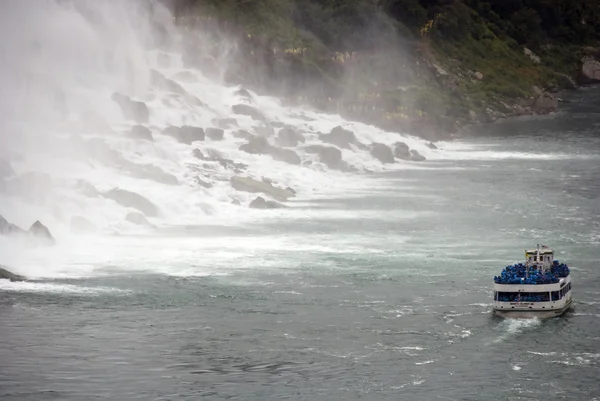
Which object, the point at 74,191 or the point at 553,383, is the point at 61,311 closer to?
the point at 553,383

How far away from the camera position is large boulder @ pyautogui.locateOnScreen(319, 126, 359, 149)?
130 metres

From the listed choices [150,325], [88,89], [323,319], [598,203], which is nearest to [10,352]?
[150,325]

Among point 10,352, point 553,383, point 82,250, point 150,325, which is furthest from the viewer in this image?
point 82,250

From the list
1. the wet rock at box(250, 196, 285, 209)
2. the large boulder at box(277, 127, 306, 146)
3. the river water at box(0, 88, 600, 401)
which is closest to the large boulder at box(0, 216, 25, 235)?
the river water at box(0, 88, 600, 401)


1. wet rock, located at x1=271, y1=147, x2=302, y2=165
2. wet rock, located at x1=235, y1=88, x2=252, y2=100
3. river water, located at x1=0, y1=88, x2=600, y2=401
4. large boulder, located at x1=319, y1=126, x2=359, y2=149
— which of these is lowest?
river water, located at x1=0, y1=88, x2=600, y2=401

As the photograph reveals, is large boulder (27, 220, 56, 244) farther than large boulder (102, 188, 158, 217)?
No

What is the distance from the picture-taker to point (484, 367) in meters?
54.4

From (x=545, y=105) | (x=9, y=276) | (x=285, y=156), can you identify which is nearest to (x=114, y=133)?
(x=285, y=156)

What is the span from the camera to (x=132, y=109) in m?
119

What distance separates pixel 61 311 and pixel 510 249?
2767 centimetres

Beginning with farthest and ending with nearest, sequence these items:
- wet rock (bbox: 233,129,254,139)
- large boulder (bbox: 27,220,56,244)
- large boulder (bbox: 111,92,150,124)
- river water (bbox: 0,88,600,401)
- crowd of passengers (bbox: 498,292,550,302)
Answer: wet rock (bbox: 233,129,254,139), large boulder (bbox: 111,92,150,124), large boulder (bbox: 27,220,56,244), crowd of passengers (bbox: 498,292,550,302), river water (bbox: 0,88,600,401)

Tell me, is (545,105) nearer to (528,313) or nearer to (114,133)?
(114,133)

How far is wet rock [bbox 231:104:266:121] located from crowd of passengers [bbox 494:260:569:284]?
6783 cm

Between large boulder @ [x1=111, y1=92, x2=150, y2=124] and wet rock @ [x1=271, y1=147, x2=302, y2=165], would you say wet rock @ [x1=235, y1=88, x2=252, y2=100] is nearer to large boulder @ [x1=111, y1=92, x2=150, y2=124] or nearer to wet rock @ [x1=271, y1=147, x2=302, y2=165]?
large boulder @ [x1=111, y1=92, x2=150, y2=124]
